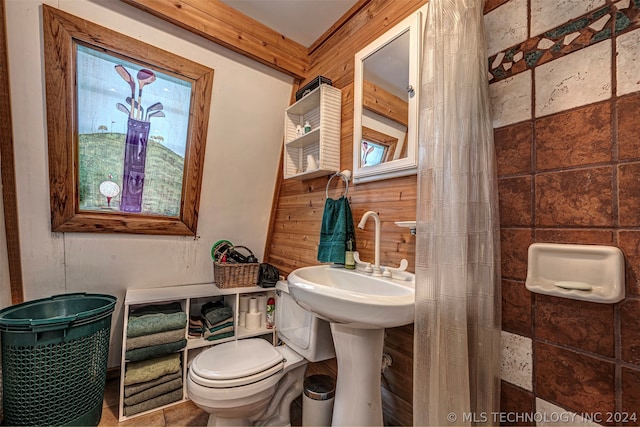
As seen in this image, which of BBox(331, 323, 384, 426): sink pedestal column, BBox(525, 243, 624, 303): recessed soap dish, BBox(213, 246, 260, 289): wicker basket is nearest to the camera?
BBox(525, 243, 624, 303): recessed soap dish

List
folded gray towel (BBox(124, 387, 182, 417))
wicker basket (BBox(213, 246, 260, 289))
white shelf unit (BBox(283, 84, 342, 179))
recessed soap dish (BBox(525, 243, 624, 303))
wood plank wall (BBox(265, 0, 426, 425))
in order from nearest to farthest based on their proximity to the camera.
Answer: recessed soap dish (BBox(525, 243, 624, 303)) → wood plank wall (BBox(265, 0, 426, 425)) → folded gray towel (BBox(124, 387, 182, 417)) → white shelf unit (BBox(283, 84, 342, 179)) → wicker basket (BBox(213, 246, 260, 289))

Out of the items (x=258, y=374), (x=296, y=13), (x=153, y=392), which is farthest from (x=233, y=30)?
(x=153, y=392)

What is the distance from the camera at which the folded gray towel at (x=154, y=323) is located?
1579mm

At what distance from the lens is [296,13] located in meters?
1.72

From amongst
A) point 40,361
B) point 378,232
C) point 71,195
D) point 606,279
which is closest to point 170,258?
point 71,195

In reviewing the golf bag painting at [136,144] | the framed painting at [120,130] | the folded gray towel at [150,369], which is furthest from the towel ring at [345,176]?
the folded gray towel at [150,369]

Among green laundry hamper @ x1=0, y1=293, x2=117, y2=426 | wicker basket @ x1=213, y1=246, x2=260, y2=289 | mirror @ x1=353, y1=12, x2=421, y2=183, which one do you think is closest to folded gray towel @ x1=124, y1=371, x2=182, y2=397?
green laundry hamper @ x1=0, y1=293, x2=117, y2=426

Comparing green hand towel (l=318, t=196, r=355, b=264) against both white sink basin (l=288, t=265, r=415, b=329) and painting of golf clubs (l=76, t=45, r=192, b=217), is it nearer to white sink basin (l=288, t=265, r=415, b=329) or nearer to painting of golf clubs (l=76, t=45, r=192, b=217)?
white sink basin (l=288, t=265, r=415, b=329)

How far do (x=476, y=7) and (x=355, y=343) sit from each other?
4.26 feet

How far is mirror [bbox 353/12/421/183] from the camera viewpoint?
1.30 m

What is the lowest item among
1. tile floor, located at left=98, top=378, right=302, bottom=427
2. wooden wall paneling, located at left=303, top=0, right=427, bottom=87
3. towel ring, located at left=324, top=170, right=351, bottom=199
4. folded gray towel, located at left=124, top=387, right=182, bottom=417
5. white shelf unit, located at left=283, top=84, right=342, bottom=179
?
tile floor, located at left=98, top=378, right=302, bottom=427

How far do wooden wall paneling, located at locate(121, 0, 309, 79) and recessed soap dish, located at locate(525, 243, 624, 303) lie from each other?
186cm

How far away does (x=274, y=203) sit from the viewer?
2.37 meters

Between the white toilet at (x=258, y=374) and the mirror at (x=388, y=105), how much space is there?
2.91ft
